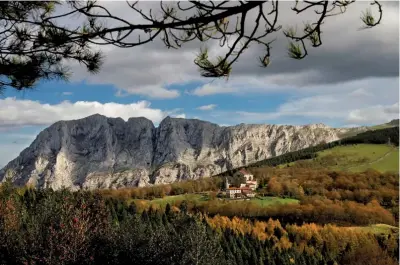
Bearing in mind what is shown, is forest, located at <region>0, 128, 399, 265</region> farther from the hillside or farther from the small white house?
the small white house

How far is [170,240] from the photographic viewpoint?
27.6 meters

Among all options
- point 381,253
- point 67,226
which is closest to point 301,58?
point 67,226

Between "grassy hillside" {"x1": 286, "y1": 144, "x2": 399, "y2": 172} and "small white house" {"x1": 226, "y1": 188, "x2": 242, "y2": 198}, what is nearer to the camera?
"small white house" {"x1": 226, "y1": 188, "x2": 242, "y2": 198}

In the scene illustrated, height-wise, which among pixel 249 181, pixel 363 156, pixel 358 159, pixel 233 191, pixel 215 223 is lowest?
pixel 215 223

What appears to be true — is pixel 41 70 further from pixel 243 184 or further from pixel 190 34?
pixel 243 184

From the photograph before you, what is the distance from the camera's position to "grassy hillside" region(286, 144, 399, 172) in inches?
6481

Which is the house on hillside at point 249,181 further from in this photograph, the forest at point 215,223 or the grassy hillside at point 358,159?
the grassy hillside at point 358,159

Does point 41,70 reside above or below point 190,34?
above

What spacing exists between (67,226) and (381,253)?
235 feet

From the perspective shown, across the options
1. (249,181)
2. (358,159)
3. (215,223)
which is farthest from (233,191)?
(358,159)

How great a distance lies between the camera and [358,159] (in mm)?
176500

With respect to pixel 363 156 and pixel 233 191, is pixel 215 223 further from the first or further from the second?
pixel 363 156

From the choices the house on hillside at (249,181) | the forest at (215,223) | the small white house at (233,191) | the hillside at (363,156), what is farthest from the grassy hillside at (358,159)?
the small white house at (233,191)

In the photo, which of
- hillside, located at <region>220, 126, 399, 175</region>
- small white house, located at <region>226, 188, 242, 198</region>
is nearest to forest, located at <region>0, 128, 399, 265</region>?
hillside, located at <region>220, 126, 399, 175</region>
